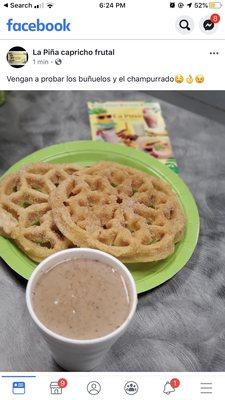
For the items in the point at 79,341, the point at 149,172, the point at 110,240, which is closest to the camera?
the point at 79,341
